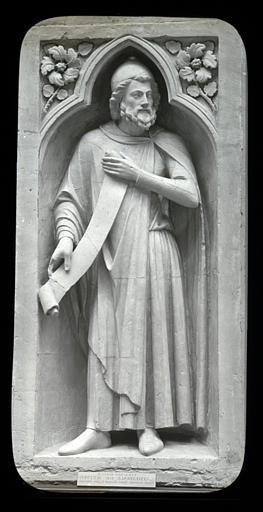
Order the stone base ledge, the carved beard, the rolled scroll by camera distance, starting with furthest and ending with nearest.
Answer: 1. the carved beard
2. the rolled scroll
3. the stone base ledge

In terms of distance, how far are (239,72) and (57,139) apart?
1.02 m

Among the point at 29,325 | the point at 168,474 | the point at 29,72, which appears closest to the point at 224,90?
the point at 29,72

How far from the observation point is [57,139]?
20.3ft

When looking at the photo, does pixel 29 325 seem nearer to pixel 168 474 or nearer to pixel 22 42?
pixel 168 474

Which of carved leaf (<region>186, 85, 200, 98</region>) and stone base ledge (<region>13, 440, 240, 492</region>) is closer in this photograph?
stone base ledge (<region>13, 440, 240, 492</region>)

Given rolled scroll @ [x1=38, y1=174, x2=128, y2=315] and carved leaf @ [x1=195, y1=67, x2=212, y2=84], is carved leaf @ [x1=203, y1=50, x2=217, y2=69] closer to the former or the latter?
carved leaf @ [x1=195, y1=67, x2=212, y2=84]

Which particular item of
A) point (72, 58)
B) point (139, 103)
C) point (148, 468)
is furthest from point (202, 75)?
point (148, 468)

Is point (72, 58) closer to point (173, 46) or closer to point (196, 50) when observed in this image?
point (173, 46)

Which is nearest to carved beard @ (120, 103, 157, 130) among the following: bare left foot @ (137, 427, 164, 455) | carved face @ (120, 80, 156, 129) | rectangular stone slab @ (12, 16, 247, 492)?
carved face @ (120, 80, 156, 129)

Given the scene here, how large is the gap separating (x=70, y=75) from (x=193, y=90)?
0.65 m

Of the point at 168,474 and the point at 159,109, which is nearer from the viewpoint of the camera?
the point at 168,474

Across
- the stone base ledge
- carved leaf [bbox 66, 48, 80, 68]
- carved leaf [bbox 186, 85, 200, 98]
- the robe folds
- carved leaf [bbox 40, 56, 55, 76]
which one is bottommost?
the stone base ledge

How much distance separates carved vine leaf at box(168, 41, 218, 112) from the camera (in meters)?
6.04

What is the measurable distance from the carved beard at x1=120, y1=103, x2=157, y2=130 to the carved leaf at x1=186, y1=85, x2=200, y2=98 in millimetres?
222
